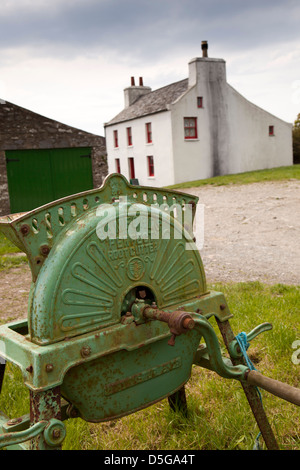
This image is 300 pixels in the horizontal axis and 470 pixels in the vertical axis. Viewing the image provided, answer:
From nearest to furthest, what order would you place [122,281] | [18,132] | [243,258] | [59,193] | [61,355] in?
1. [61,355]
2. [122,281]
3. [243,258]
4. [18,132]
5. [59,193]

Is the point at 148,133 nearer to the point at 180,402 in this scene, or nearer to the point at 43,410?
the point at 180,402

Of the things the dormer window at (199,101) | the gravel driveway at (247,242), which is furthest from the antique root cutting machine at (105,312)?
the dormer window at (199,101)

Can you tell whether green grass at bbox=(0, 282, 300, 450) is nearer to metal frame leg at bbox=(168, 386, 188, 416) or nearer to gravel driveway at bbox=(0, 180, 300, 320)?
metal frame leg at bbox=(168, 386, 188, 416)

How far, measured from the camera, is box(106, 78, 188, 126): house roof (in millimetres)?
23844

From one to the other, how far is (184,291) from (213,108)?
A: 23.1 meters

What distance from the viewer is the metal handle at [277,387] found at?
1.85 metres

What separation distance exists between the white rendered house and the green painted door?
942 centimetres

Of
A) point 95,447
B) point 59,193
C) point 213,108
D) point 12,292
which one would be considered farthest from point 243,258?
point 213,108

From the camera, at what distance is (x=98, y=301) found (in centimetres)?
181

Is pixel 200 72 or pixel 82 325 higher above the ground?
pixel 200 72

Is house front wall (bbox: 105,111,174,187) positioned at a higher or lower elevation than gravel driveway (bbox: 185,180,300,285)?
higher

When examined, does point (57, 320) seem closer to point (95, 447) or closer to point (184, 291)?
point (184, 291)

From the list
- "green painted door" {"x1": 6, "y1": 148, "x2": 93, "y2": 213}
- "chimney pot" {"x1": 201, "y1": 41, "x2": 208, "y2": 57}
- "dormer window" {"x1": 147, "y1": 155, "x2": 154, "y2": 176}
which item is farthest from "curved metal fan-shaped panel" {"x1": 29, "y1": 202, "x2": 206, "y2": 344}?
"chimney pot" {"x1": 201, "y1": 41, "x2": 208, "y2": 57}

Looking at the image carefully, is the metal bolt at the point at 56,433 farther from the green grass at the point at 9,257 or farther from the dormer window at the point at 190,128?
the dormer window at the point at 190,128
